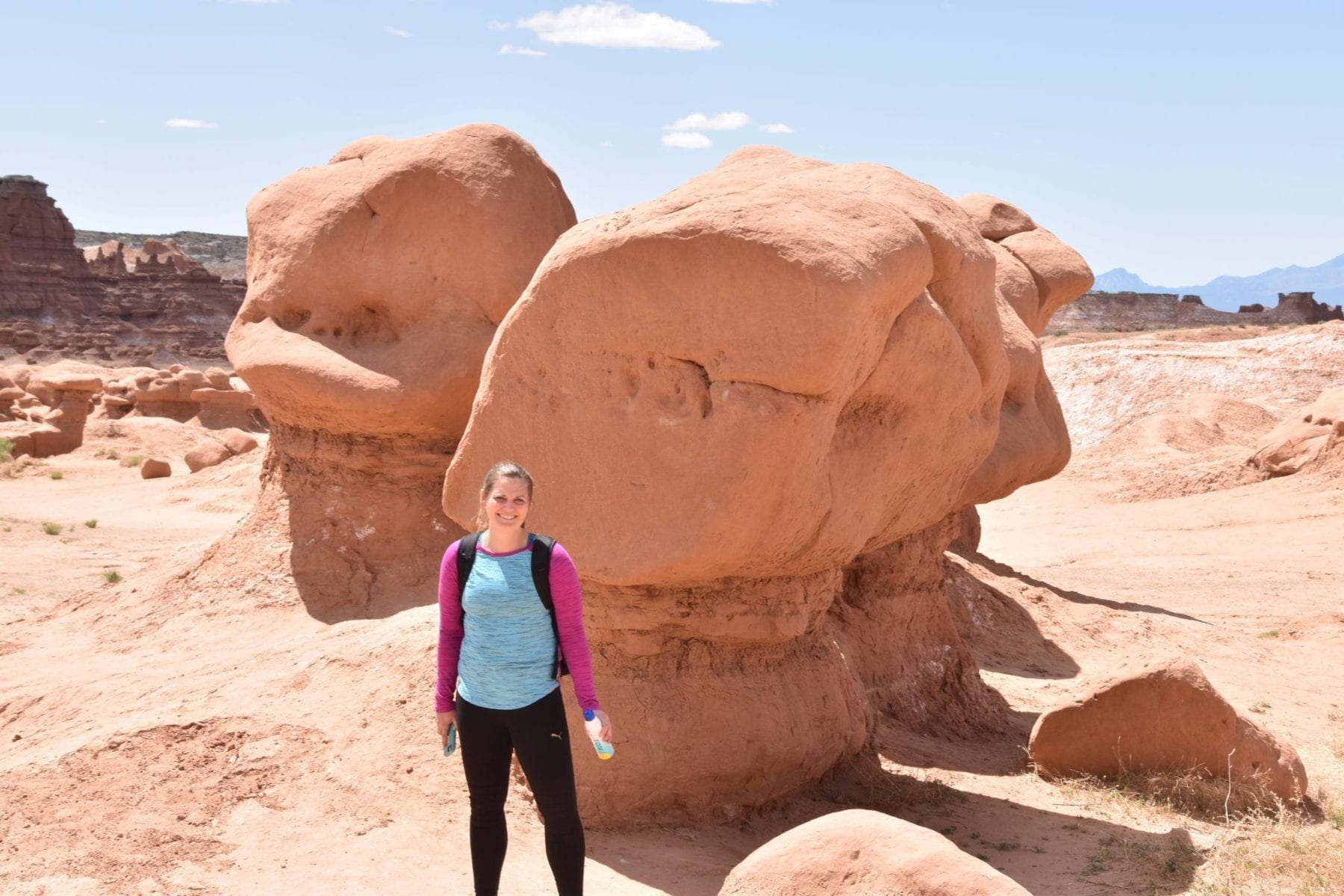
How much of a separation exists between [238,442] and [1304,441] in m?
14.8

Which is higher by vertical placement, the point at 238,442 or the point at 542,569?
the point at 542,569

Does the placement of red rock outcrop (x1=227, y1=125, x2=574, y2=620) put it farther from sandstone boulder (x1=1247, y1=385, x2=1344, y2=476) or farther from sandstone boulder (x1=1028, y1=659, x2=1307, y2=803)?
sandstone boulder (x1=1247, y1=385, x2=1344, y2=476)

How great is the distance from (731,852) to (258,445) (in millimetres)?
15854

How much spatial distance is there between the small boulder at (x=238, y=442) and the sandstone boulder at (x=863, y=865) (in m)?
16.4

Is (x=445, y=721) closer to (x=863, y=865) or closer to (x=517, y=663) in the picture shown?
(x=517, y=663)

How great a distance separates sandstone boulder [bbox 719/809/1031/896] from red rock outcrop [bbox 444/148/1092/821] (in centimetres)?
117

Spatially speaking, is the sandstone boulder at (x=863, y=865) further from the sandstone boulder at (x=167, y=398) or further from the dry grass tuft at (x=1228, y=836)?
the sandstone boulder at (x=167, y=398)

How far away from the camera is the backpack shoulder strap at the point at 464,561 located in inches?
143

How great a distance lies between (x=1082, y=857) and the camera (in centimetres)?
474

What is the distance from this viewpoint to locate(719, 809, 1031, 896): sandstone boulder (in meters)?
3.44

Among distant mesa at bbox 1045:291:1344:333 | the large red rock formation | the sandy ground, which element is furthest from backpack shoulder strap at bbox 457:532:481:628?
the large red rock formation

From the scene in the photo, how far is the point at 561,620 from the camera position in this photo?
3.60 m

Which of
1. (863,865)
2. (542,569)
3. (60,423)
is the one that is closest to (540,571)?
(542,569)

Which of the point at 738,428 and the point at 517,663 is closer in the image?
the point at 517,663
